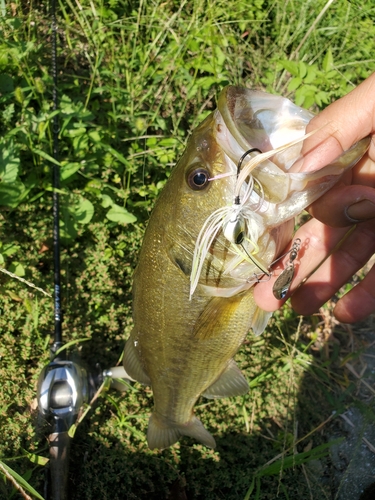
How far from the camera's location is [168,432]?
2686 millimetres

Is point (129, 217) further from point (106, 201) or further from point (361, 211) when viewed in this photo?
point (361, 211)

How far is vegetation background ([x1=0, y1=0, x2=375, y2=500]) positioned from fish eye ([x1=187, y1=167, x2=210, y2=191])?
4.48 ft

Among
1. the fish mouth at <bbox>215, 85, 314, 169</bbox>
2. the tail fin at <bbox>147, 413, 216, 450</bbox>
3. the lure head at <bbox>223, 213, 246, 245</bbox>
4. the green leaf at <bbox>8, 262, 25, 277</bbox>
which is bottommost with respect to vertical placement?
the tail fin at <bbox>147, 413, 216, 450</bbox>

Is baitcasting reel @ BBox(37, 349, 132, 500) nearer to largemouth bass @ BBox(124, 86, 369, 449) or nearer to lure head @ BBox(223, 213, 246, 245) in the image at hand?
largemouth bass @ BBox(124, 86, 369, 449)

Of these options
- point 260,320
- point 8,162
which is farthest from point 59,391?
point 8,162

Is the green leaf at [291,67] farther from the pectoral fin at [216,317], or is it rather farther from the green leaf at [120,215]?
the pectoral fin at [216,317]

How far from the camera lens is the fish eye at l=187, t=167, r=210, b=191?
5.66ft

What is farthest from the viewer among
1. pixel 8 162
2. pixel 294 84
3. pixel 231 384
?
pixel 294 84

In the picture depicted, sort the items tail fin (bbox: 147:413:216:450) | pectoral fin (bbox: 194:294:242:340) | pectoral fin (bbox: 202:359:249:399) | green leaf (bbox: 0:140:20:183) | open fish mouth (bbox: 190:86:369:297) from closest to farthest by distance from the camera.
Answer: open fish mouth (bbox: 190:86:369:297), pectoral fin (bbox: 194:294:242:340), pectoral fin (bbox: 202:359:249:399), tail fin (bbox: 147:413:216:450), green leaf (bbox: 0:140:20:183)

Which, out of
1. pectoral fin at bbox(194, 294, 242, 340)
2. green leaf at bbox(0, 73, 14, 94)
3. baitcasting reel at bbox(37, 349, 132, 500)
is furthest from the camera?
green leaf at bbox(0, 73, 14, 94)

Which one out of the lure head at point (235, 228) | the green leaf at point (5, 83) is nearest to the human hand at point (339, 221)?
the lure head at point (235, 228)

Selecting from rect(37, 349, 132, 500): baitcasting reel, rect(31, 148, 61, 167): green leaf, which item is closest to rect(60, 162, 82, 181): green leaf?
rect(31, 148, 61, 167): green leaf

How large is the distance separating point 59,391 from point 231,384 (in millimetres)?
965

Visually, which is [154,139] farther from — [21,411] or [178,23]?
[21,411]
